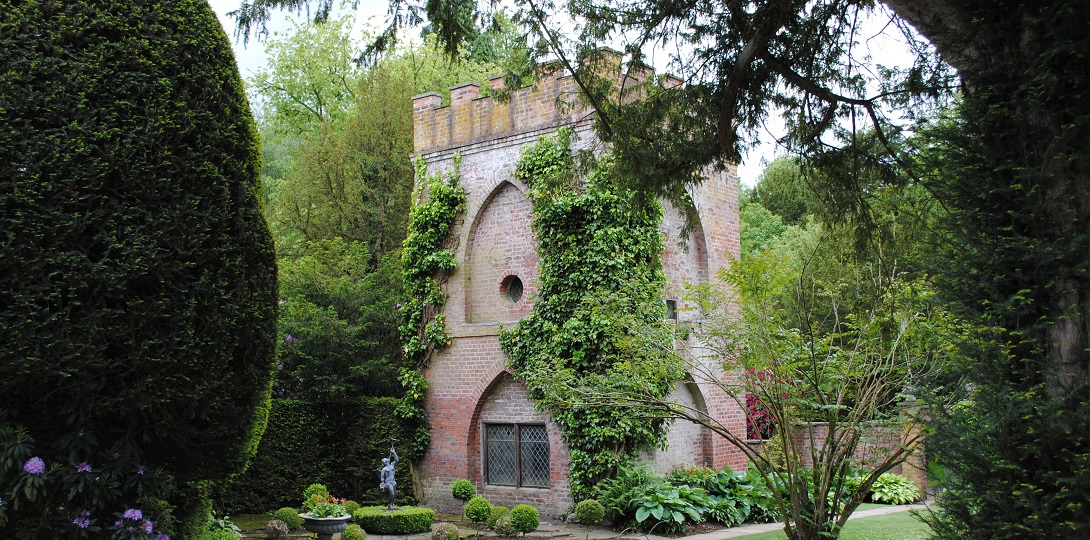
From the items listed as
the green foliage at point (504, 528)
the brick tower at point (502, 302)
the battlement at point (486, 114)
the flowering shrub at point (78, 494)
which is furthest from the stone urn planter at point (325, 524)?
the battlement at point (486, 114)

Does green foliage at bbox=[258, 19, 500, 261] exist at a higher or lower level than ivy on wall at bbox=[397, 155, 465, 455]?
higher

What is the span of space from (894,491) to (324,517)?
1093cm

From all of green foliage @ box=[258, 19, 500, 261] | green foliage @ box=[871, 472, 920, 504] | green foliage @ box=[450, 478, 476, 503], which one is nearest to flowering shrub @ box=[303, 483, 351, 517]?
green foliage @ box=[450, 478, 476, 503]

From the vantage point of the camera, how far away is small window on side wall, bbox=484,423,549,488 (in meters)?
15.5

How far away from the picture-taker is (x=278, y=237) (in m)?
22.5

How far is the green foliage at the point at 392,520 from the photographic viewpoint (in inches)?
547

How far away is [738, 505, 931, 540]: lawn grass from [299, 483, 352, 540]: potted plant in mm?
5947

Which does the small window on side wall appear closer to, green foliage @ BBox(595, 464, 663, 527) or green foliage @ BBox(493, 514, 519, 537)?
green foliage @ BBox(595, 464, 663, 527)

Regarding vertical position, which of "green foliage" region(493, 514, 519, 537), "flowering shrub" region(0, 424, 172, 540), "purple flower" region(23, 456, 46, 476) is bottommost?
"green foliage" region(493, 514, 519, 537)

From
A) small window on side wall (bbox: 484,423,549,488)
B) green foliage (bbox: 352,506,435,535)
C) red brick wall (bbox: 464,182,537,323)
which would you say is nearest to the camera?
green foliage (bbox: 352,506,435,535)

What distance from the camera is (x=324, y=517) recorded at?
43.0ft

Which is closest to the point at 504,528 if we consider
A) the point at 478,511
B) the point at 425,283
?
the point at 478,511

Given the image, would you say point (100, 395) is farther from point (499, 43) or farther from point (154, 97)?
point (499, 43)

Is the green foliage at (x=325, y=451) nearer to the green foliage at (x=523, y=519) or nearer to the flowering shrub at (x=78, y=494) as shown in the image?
the green foliage at (x=523, y=519)
